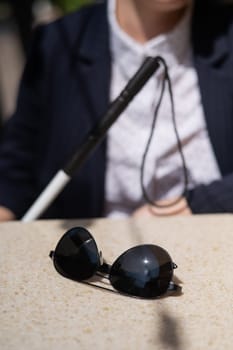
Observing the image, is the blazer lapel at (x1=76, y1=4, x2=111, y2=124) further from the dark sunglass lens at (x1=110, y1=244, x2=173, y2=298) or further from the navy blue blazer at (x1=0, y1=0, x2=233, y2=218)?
the dark sunglass lens at (x1=110, y1=244, x2=173, y2=298)

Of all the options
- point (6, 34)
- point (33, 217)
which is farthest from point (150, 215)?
point (6, 34)

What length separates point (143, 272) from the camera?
0.81m

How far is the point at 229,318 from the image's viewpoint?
0.75m

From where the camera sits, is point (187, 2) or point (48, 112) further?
point (48, 112)

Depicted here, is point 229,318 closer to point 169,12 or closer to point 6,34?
point 169,12

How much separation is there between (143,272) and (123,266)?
3 cm

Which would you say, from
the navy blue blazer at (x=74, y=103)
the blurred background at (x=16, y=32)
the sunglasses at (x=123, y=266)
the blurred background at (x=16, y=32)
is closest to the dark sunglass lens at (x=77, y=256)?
the sunglasses at (x=123, y=266)

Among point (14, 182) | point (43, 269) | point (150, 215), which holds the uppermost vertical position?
point (43, 269)

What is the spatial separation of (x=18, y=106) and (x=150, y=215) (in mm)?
428

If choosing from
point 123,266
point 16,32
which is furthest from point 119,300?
point 16,32

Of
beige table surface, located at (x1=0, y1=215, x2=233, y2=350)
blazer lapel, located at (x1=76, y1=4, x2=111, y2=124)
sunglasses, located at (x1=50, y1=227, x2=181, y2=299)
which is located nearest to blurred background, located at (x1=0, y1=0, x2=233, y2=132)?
blazer lapel, located at (x1=76, y1=4, x2=111, y2=124)

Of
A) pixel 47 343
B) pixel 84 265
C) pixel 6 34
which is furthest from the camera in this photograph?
pixel 6 34

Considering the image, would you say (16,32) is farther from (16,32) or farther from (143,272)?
(143,272)

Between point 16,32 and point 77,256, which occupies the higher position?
point 77,256
